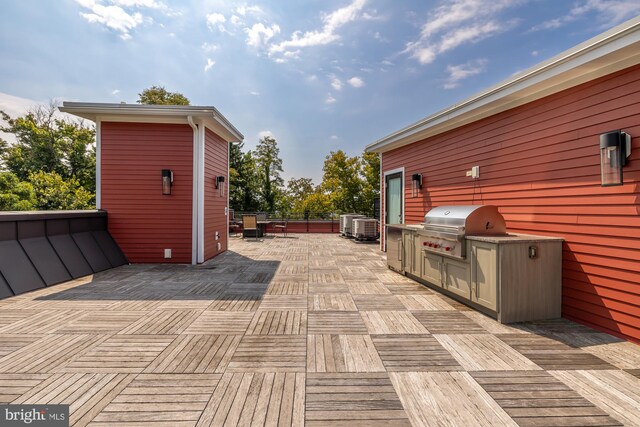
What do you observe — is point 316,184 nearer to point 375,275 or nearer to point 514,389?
point 375,275

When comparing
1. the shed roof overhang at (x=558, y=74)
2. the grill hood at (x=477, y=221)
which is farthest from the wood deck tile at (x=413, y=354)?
the shed roof overhang at (x=558, y=74)

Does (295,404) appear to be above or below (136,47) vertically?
below

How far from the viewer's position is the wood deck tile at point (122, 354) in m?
1.90

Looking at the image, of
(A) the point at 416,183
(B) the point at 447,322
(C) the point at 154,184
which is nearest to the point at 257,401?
(B) the point at 447,322

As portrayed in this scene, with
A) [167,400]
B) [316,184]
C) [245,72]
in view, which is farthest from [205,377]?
[316,184]

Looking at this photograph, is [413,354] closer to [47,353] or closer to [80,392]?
[80,392]

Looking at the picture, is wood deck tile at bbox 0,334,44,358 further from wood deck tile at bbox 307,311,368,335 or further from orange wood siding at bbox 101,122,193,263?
orange wood siding at bbox 101,122,193,263

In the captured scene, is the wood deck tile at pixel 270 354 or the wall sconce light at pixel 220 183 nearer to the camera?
the wood deck tile at pixel 270 354

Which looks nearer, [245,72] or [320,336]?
[320,336]

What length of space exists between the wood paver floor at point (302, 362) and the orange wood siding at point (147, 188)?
1.94 m

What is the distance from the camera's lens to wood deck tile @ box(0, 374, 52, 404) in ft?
5.16

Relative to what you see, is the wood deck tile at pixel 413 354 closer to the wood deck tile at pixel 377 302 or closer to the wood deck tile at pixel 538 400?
the wood deck tile at pixel 538 400

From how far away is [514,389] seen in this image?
1688 mm

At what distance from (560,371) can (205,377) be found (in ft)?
7.94
